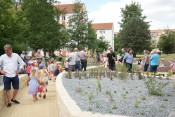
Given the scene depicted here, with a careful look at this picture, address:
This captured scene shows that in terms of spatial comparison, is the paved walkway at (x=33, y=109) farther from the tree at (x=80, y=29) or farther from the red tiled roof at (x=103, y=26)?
the red tiled roof at (x=103, y=26)

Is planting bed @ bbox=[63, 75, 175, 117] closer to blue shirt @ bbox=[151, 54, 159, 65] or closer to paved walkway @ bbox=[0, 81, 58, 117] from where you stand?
paved walkway @ bbox=[0, 81, 58, 117]

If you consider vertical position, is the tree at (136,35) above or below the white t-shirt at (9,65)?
above

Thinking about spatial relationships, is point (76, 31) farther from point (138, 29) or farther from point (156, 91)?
point (156, 91)

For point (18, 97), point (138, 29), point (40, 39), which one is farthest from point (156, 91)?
point (138, 29)

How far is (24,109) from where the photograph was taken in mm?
9195

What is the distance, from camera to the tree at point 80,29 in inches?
1994

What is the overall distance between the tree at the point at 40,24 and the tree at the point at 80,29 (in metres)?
5.13

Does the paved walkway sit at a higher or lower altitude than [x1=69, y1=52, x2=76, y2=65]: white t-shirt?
lower

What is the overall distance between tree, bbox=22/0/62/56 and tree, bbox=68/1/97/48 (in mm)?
5129

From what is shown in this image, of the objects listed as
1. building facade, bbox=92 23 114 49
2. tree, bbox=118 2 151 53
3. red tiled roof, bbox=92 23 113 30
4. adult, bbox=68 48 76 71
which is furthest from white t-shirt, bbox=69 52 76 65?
red tiled roof, bbox=92 23 113 30

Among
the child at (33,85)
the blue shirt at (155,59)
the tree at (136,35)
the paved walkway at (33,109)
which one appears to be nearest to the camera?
the paved walkway at (33,109)

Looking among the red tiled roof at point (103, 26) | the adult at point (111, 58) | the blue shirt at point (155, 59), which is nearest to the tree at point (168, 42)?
the adult at point (111, 58)

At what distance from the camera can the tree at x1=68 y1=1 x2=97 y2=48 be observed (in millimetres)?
50644

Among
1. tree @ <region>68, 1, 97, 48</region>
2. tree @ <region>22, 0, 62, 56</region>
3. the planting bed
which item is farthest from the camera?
tree @ <region>68, 1, 97, 48</region>
